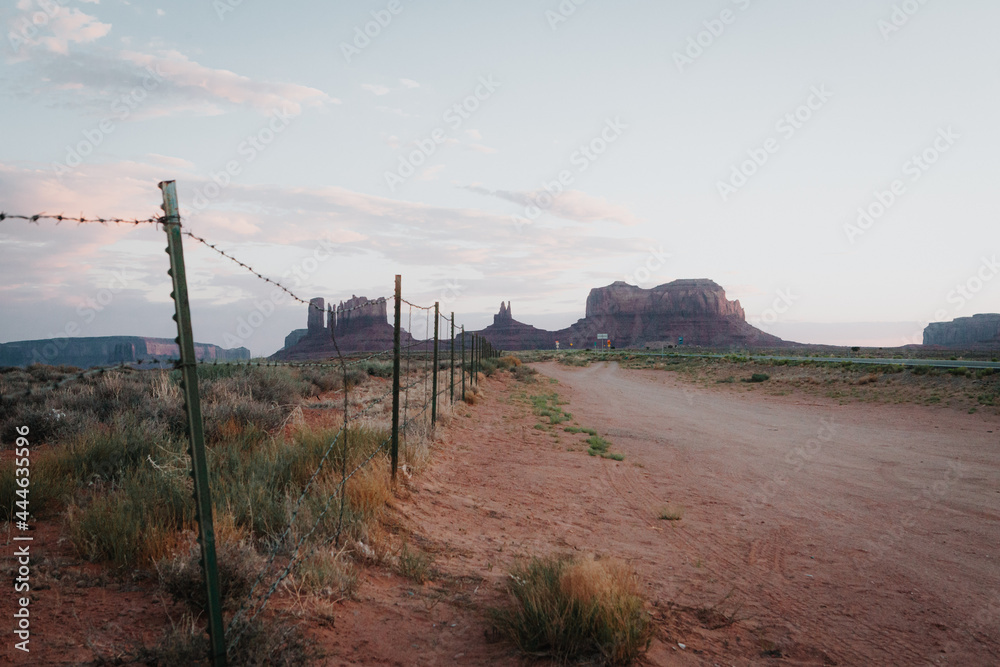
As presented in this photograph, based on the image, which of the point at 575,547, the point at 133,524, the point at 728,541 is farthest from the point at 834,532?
the point at 133,524

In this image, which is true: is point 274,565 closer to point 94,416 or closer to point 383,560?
point 383,560

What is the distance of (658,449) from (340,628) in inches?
A: 391

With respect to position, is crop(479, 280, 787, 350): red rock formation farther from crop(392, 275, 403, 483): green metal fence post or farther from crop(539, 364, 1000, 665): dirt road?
crop(392, 275, 403, 483): green metal fence post

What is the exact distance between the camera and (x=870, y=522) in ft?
24.5

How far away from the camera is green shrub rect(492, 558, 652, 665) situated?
3.76m

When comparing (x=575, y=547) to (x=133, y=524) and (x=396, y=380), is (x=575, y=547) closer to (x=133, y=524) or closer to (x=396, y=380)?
(x=396, y=380)

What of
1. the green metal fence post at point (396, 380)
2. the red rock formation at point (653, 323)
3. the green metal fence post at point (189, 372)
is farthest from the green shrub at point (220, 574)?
the red rock formation at point (653, 323)

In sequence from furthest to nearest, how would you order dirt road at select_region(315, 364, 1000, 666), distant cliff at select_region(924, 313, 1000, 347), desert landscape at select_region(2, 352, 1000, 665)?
distant cliff at select_region(924, 313, 1000, 347) → dirt road at select_region(315, 364, 1000, 666) → desert landscape at select_region(2, 352, 1000, 665)

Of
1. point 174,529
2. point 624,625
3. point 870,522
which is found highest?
point 174,529

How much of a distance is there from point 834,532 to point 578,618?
16.0 ft

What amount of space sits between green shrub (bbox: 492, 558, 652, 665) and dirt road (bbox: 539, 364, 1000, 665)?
1.27 meters

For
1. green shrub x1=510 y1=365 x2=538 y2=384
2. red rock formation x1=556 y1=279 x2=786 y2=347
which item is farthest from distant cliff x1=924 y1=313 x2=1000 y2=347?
green shrub x1=510 y1=365 x2=538 y2=384

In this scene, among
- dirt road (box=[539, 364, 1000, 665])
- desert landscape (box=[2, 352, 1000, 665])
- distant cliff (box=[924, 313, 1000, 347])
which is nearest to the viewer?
desert landscape (box=[2, 352, 1000, 665])

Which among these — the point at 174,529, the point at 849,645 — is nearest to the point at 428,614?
the point at 174,529
